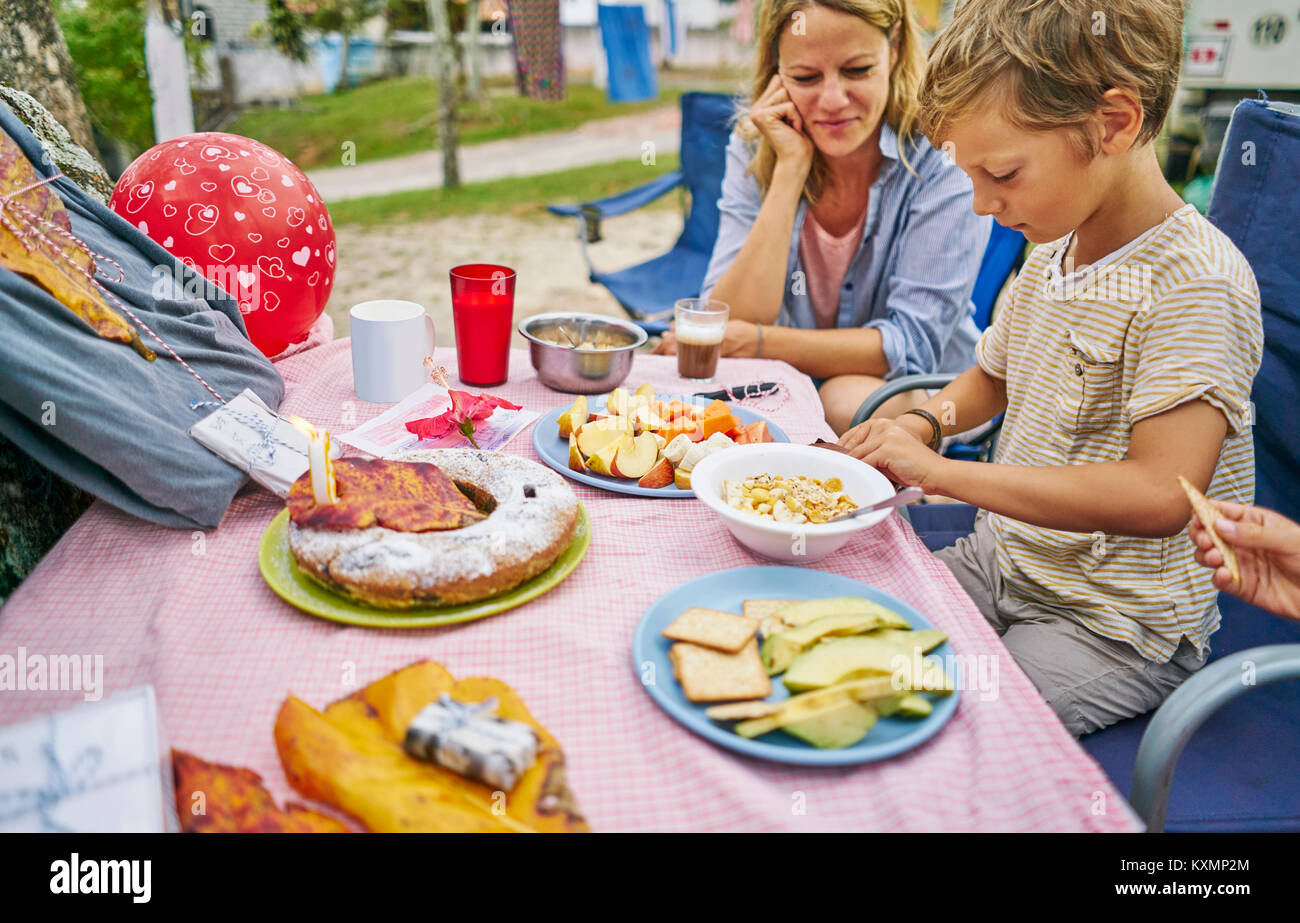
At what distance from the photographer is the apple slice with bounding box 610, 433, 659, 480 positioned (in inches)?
58.2

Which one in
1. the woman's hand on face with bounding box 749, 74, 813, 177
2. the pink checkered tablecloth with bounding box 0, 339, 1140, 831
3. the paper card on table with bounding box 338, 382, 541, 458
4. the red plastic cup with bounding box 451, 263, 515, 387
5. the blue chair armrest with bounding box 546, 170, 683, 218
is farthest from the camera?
the blue chair armrest with bounding box 546, 170, 683, 218

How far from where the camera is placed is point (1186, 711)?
1019 millimetres

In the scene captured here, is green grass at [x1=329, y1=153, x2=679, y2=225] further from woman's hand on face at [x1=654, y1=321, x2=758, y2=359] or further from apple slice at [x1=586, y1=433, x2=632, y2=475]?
apple slice at [x1=586, y1=433, x2=632, y2=475]

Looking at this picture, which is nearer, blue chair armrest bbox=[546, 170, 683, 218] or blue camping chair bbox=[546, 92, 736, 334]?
blue camping chair bbox=[546, 92, 736, 334]

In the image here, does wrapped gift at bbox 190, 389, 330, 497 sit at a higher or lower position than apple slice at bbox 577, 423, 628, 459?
higher

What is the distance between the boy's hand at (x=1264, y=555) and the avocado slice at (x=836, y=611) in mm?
403

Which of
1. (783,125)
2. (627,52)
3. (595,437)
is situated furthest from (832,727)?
(627,52)

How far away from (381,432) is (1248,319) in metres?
1.45

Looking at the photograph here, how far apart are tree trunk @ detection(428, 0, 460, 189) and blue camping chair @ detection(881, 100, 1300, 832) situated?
8892 mm

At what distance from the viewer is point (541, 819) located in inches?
31.4

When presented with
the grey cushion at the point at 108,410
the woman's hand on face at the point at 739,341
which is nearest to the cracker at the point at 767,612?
the grey cushion at the point at 108,410

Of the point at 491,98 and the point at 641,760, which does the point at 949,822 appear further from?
the point at 491,98

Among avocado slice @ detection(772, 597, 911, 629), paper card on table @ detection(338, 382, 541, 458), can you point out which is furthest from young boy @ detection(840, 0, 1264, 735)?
paper card on table @ detection(338, 382, 541, 458)

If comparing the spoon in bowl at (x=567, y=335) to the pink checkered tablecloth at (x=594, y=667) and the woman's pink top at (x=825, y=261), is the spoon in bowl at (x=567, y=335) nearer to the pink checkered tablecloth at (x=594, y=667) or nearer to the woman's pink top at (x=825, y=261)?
the pink checkered tablecloth at (x=594, y=667)
